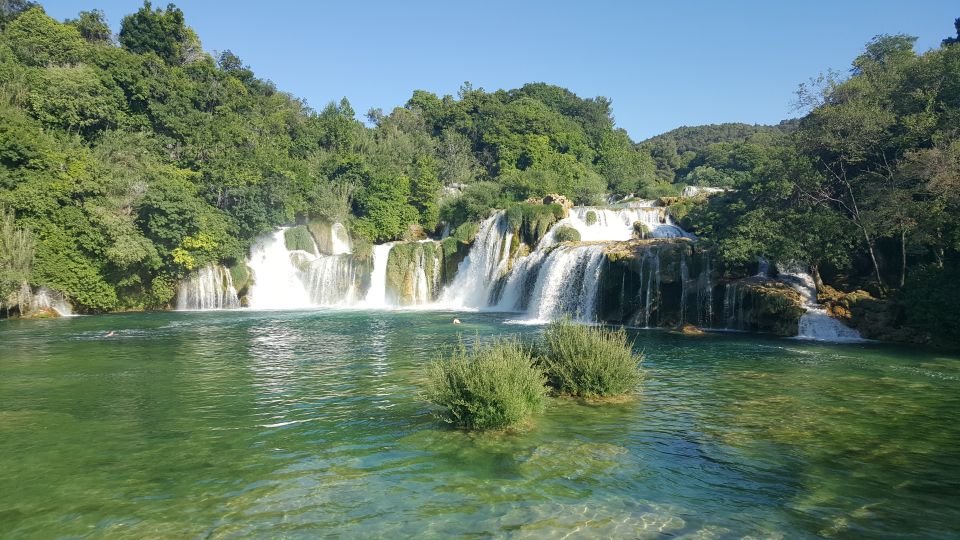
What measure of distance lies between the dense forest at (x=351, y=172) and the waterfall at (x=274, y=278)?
1540 mm

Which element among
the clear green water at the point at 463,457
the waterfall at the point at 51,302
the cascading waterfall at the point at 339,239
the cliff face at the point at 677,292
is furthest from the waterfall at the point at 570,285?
the waterfall at the point at 51,302

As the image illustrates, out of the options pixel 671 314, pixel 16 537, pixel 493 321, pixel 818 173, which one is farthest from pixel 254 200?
pixel 16 537

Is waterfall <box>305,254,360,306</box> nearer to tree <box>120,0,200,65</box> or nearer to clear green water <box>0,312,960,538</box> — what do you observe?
clear green water <box>0,312,960,538</box>

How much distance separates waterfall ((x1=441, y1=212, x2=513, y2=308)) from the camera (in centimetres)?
3697

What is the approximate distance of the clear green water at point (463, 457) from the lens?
6500 mm

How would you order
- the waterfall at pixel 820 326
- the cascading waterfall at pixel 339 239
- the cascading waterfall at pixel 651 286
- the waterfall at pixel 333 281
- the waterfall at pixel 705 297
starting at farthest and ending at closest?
1. the cascading waterfall at pixel 339 239
2. the waterfall at pixel 333 281
3. the cascading waterfall at pixel 651 286
4. the waterfall at pixel 705 297
5. the waterfall at pixel 820 326

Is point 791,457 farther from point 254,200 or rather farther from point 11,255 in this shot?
point 254,200

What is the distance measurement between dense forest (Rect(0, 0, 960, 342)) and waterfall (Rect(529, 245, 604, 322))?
18.9 feet

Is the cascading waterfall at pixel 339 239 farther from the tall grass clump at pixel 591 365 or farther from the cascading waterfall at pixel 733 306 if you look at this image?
the tall grass clump at pixel 591 365

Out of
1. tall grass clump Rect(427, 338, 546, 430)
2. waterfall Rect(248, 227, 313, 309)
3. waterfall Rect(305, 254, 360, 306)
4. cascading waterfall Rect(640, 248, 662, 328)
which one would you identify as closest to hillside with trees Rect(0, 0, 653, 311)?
waterfall Rect(248, 227, 313, 309)

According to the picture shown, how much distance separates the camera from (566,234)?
35406 millimetres

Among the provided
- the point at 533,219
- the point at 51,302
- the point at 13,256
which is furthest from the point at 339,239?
the point at 13,256

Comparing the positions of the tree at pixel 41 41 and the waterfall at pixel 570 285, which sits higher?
the tree at pixel 41 41

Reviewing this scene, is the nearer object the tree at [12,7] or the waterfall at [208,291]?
the waterfall at [208,291]
